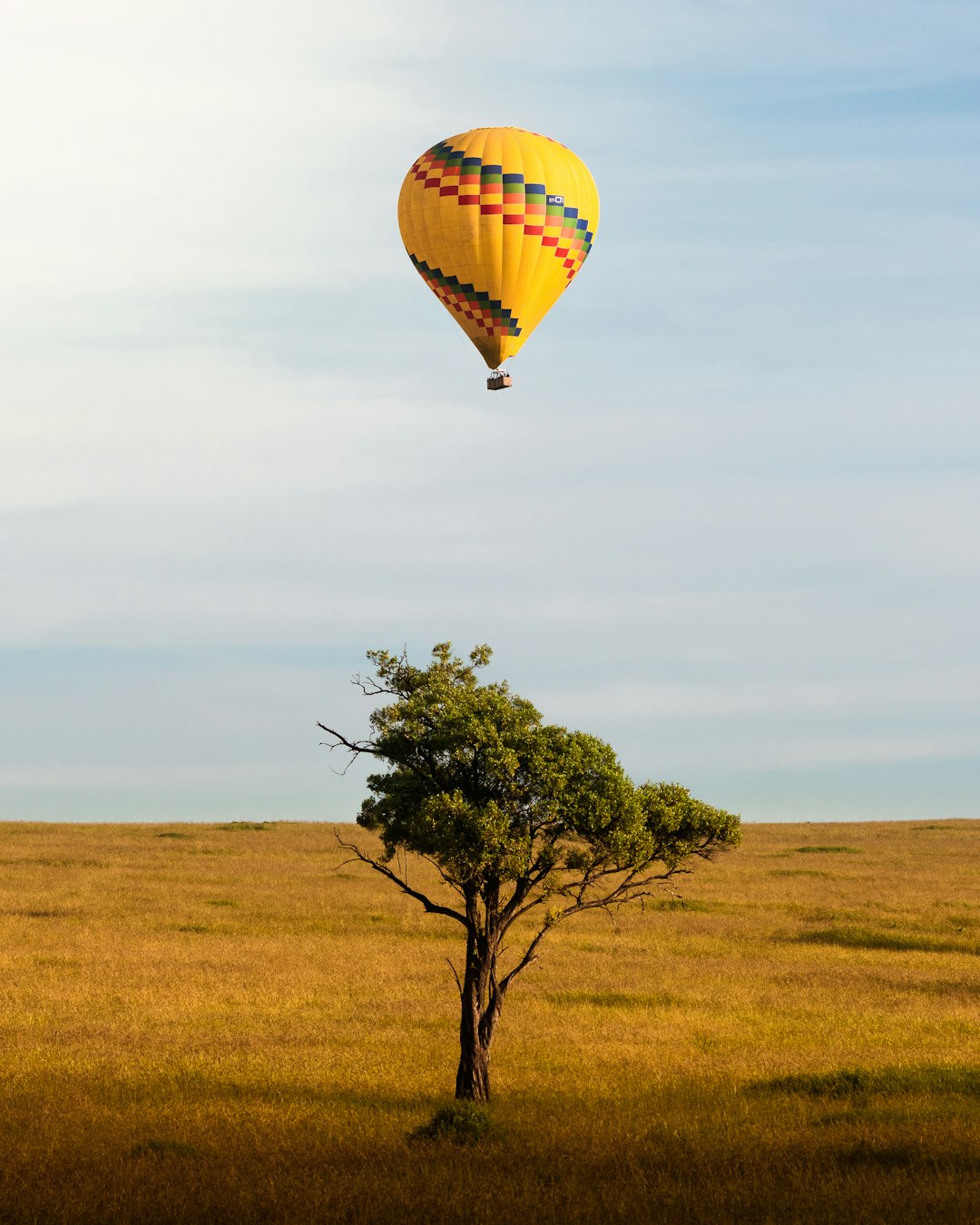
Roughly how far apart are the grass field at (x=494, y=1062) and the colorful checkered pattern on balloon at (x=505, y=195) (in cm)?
2247

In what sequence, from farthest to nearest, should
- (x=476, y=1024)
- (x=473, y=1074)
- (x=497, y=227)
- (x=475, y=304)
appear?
(x=475, y=304), (x=497, y=227), (x=476, y=1024), (x=473, y=1074)

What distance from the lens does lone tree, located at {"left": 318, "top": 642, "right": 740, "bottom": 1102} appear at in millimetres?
21844

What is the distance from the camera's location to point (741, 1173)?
18.7m

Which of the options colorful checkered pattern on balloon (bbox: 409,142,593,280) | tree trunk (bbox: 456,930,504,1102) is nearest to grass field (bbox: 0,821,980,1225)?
tree trunk (bbox: 456,930,504,1102)

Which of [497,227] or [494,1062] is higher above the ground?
[497,227]

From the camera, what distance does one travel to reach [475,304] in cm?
4106

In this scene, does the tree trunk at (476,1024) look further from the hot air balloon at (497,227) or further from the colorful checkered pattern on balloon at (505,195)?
the colorful checkered pattern on balloon at (505,195)

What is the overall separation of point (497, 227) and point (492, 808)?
77.2 ft

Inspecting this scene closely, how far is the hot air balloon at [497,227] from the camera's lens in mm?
40000

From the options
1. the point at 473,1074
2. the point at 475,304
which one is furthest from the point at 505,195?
the point at 473,1074

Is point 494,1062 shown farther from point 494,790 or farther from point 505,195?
point 505,195

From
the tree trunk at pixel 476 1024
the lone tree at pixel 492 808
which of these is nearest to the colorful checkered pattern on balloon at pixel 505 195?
the lone tree at pixel 492 808

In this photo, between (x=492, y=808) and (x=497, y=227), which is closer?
(x=492, y=808)

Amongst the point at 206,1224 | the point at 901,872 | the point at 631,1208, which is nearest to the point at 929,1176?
the point at 631,1208
